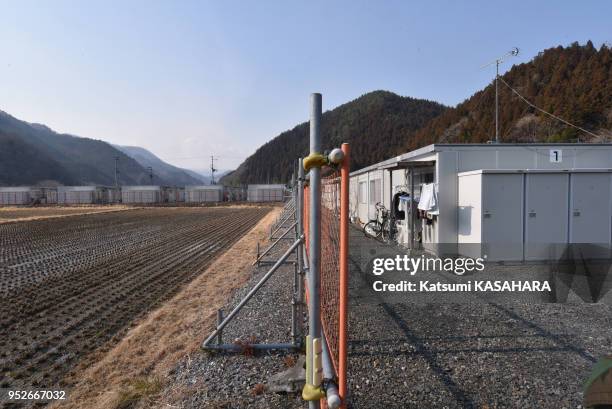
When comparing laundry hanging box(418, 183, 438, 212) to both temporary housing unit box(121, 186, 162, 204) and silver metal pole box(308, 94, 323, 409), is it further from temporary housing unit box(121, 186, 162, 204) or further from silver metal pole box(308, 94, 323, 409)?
temporary housing unit box(121, 186, 162, 204)

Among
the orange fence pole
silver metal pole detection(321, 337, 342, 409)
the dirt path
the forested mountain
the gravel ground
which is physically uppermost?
the forested mountain

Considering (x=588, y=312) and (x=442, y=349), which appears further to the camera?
(x=588, y=312)

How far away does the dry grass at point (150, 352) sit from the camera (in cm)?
382

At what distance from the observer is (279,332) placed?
4891mm

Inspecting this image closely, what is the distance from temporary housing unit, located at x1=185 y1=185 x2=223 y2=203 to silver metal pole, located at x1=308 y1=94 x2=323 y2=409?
7387cm

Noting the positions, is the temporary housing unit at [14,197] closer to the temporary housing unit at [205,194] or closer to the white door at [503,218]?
the temporary housing unit at [205,194]

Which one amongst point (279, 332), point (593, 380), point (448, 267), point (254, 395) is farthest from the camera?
point (448, 267)

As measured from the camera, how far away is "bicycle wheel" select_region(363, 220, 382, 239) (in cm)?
1414

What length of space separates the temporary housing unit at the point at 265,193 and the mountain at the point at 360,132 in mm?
29782

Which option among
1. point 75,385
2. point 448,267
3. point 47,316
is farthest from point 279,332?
point 448,267

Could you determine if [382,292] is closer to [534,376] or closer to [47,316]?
[534,376]

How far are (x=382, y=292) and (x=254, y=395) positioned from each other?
4.01 m

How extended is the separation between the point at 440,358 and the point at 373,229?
10.6 m

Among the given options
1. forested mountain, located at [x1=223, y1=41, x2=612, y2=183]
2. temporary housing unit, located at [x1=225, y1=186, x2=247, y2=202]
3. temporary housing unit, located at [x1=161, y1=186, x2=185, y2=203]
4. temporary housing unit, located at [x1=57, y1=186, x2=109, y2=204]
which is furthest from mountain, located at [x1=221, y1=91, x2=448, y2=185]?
temporary housing unit, located at [x1=57, y1=186, x2=109, y2=204]
